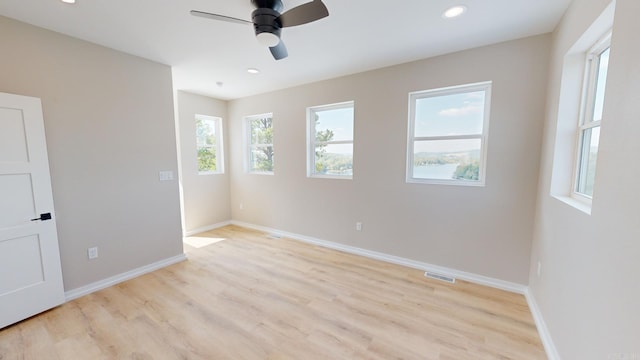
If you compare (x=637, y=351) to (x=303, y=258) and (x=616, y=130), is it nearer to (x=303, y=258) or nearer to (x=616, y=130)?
(x=616, y=130)

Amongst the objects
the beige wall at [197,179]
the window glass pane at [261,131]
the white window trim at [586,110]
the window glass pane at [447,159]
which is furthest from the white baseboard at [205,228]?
the white window trim at [586,110]

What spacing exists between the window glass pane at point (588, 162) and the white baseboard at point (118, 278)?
429cm

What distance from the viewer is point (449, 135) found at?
284cm

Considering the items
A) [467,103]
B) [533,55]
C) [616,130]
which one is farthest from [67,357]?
[533,55]

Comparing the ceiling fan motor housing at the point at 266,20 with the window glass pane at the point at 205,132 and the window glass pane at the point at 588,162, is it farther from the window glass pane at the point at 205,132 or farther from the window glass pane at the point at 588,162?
the window glass pane at the point at 205,132

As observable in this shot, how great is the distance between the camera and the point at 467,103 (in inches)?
108

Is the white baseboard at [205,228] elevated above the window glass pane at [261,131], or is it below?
A: below

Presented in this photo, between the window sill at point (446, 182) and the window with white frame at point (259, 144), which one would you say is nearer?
the window sill at point (446, 182)

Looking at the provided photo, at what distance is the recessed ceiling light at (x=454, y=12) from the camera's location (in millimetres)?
1882

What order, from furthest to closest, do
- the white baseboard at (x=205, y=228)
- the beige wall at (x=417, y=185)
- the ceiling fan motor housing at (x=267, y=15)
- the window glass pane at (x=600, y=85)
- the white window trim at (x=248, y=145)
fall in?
1. the white window trim at (x=248, y=145)
2. the white baseboard at (x=205, y=228)
3. the beige wall at (x=417, y=185)
4. the ceiling fan motor housing at (x=267, y=15)
5. the window glass pane at (x=600, y=85)

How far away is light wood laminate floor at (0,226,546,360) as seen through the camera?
1.77 m

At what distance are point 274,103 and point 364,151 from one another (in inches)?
76.0

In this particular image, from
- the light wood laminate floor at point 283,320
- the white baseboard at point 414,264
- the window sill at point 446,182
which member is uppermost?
the window sill at point 446,182

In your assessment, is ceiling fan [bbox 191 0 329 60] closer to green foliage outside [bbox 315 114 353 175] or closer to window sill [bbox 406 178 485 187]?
green foliage outside [bbox 315 114 353 175]
